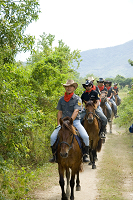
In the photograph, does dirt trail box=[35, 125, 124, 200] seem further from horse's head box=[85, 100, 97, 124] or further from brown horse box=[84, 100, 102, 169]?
horse's head box=[85, 100, 97, 124]

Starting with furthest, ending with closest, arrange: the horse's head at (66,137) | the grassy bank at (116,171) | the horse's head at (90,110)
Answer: the horse's head at (90,110), the grassy bank at (116,171), the horse's head at (66,137)

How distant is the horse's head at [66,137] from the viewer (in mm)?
5622

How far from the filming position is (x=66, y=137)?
576 cm

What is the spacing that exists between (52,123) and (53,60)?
132 inches

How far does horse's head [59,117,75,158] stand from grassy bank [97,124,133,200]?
183 centimetres

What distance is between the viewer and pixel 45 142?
11.7m

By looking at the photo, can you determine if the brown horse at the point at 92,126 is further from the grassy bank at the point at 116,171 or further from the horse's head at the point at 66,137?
the horse's head at the point at 66,137

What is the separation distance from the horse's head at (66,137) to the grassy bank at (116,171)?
183 centimetres

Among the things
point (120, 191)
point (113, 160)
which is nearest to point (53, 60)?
point (113, 160)

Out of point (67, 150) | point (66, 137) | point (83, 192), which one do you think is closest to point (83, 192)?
point (83, 192)

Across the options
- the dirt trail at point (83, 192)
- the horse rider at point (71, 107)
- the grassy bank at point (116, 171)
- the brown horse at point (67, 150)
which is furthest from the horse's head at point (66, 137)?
the grassy bank at point (116, 171)

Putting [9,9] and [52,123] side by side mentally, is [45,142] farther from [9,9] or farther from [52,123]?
[9,9]

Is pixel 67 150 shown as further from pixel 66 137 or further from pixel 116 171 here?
pixel 116 171

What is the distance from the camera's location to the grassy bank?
22.6ft
